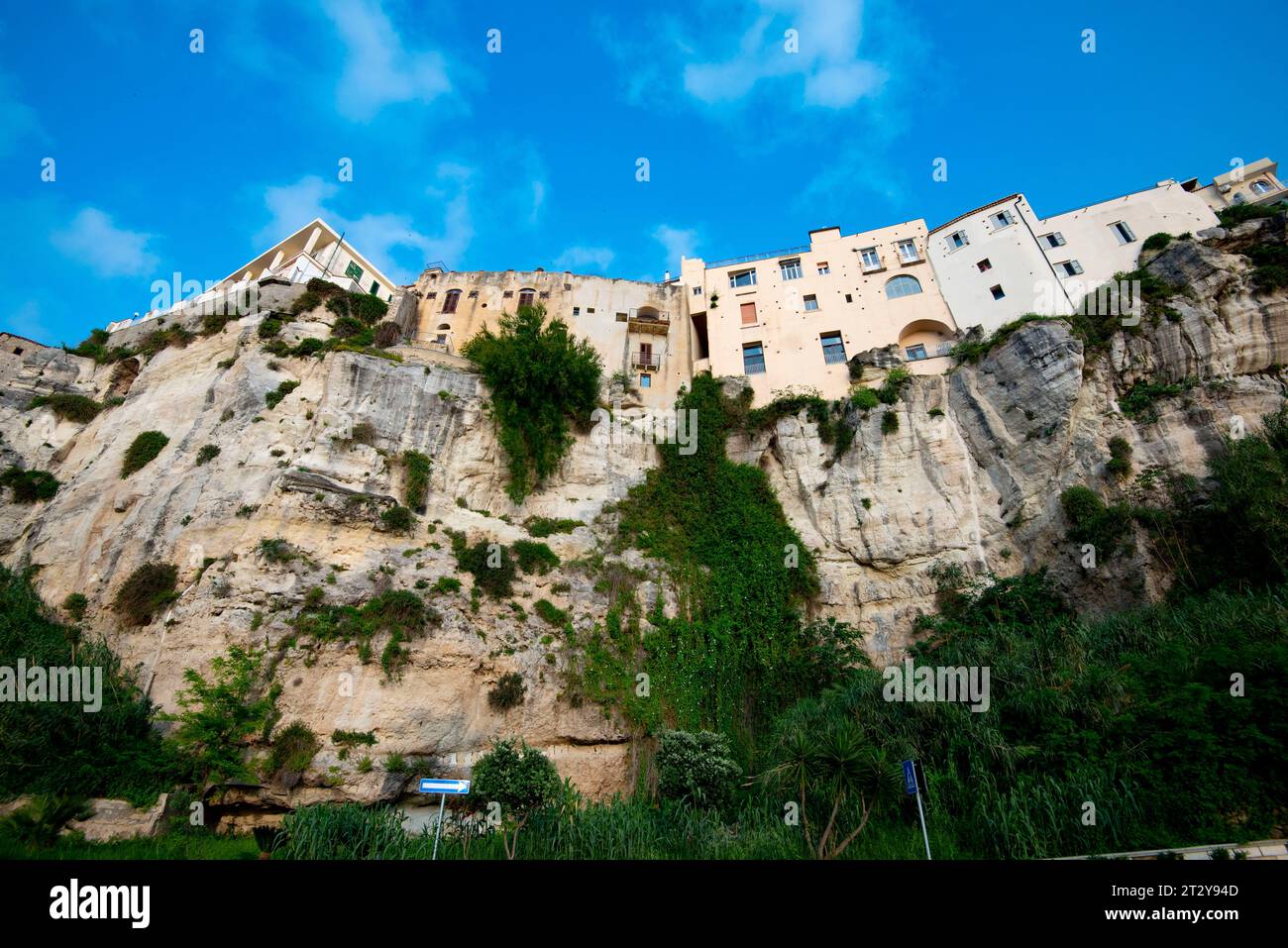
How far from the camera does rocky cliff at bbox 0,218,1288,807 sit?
1731cm

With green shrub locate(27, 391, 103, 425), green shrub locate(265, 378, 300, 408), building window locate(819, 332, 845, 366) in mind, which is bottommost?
green shrub locate(265, 378, 300, 408)

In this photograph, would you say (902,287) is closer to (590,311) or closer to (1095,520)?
(1095,520)

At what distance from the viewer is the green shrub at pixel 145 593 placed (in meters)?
17.3

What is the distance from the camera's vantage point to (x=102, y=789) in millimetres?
13328

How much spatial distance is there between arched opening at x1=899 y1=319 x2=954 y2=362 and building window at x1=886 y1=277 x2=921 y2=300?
186 cm

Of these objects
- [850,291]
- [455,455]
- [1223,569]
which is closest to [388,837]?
[455,455]

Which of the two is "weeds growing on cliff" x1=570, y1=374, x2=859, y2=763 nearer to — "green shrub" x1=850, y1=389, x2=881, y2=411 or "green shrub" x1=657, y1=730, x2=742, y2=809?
"green shrub" x1=657, y1=730, x2=742, y2=809

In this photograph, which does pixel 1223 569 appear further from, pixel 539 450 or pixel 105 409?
pixel 105 409

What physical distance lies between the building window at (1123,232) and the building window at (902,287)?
8.02m

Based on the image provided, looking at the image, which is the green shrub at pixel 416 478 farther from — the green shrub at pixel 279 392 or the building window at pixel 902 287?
the building window at pixel 902 287

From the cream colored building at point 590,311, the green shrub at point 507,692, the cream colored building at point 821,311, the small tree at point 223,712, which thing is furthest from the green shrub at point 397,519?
the cream colored building at point 821,311

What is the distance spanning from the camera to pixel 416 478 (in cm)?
A: 2220

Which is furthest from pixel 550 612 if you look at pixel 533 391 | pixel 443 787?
pixel 443 787

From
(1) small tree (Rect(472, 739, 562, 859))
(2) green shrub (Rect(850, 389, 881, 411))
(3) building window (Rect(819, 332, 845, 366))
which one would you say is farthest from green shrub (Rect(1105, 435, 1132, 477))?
(1) small tree (Rect(472, 739, 562, 859))
